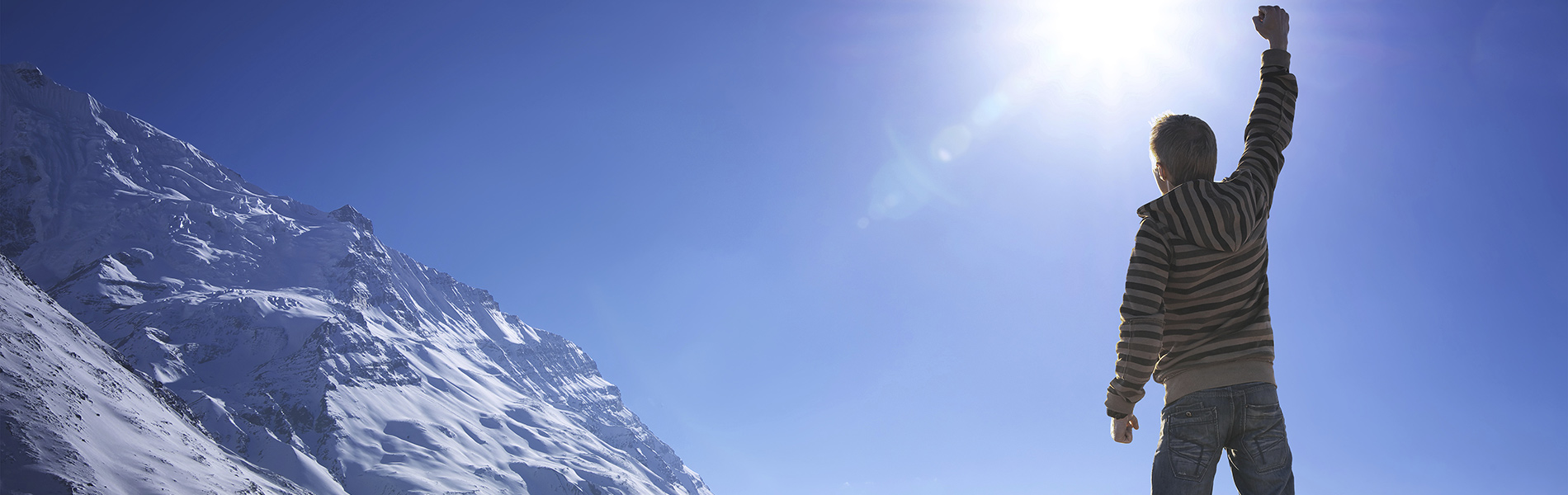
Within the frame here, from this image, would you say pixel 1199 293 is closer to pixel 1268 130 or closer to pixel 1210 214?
pixel 1210 214

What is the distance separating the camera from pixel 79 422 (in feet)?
271

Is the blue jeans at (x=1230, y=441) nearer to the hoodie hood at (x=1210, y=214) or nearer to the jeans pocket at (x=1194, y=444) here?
the jeans pocket at (x=1194, y=444)

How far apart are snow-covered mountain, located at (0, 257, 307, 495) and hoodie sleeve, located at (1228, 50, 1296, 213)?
330ft

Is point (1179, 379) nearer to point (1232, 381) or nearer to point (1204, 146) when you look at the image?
point (1232, 381)

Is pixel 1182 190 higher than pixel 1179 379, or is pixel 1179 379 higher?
pixel 1182 190

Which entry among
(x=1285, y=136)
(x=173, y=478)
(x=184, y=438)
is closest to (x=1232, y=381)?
(x=1285, y=136)

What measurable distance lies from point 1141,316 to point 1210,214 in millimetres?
552

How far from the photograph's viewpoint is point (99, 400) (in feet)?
307

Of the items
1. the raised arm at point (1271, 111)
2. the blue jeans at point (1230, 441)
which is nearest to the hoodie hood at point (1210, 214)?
the raised arm at point (1271, 111)

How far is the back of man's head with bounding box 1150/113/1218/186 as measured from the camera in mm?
3486

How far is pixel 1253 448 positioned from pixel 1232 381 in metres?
0.34

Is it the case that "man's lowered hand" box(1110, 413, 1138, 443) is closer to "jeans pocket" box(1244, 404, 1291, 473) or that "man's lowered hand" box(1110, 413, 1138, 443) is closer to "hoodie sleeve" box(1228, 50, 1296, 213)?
"jeans pocket" box(1244, 404, 1291, 473)

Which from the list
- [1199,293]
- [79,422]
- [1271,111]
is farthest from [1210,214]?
[79,422]

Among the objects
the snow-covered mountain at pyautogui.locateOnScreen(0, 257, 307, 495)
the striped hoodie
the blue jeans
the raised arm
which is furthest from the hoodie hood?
the snow-covered mountain at pyautogui.locateOnScreen(0, 257, 307, 495)
